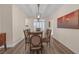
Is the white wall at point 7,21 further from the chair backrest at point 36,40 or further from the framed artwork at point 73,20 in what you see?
the framed artwork at point 73,20

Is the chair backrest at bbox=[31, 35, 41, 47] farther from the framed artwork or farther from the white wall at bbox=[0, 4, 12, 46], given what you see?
the white wall at bbox=[0, 4, 12, 46]

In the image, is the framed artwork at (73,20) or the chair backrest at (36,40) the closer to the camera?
the chair backrest at (36,40)

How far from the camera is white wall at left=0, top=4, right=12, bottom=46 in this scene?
605 cm

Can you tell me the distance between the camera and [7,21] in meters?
6.16

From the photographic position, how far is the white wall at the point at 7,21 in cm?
605

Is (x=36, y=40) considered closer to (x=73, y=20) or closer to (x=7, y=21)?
(x=73, y=20)

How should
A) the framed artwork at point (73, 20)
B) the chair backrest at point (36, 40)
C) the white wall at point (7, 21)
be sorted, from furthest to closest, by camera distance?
the white wall at point (7, 21)
the framed artwork at point (73, 20)
the chair backrest at point (36, 40)


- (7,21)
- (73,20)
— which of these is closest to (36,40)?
(73,20)

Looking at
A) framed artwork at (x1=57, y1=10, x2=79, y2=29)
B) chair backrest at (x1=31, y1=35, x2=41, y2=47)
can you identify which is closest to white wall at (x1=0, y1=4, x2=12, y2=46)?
chair backrest at (x1=31, y1=35, x2=41, y2=47)

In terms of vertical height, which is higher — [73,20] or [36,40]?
[73,20]

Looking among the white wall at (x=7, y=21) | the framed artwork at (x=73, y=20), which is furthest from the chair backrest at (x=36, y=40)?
the white wall at (x=7, y=21)

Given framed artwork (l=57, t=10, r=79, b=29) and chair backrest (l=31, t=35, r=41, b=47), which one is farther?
framed artwork (l=57, t=10, r=79, b=29)
